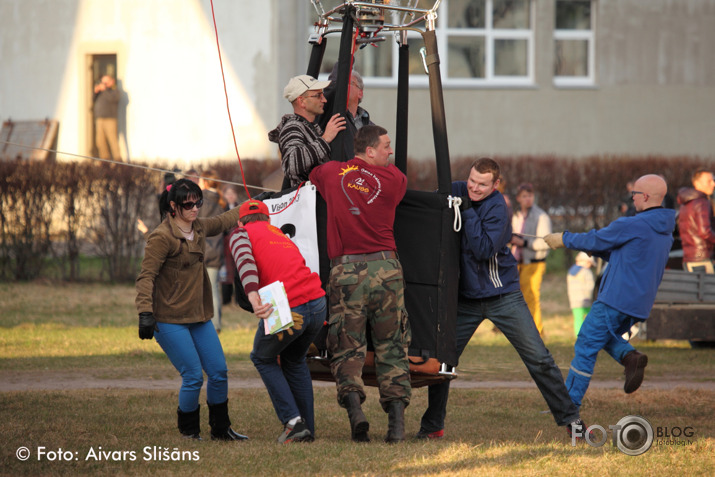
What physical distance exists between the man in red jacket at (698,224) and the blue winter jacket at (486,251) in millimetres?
5762

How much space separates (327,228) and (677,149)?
18.5m

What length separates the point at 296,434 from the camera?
250 inches

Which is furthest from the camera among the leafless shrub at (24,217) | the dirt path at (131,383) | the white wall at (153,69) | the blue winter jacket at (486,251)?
the white wall at (153,69)

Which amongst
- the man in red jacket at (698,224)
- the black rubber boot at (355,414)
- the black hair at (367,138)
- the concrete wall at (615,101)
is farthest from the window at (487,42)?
the black rubber boot at (355,414)

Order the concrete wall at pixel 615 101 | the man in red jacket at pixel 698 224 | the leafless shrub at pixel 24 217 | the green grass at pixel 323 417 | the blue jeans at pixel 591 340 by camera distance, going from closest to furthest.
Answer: the green grass at pixel 323 417 → the blue jeans at pixel 591 340 → the man in red jacket at pixel 698 224 → the leafless shrub at pixel 24 217 → the concrete wall at pixel 615 101

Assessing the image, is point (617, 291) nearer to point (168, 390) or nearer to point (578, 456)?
point (578, 456)

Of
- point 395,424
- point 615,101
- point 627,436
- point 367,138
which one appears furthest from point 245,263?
point 615,101

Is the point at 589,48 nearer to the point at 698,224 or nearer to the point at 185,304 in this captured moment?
the point at 698,224

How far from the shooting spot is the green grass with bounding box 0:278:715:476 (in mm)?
5727

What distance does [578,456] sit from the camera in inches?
237

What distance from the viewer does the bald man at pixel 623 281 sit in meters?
7.21

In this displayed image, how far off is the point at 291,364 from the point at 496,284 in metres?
1.55

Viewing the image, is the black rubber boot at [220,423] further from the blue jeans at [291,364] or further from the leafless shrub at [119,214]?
the leafless shrub at [119,214]

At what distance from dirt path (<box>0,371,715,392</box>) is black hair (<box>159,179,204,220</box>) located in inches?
114
